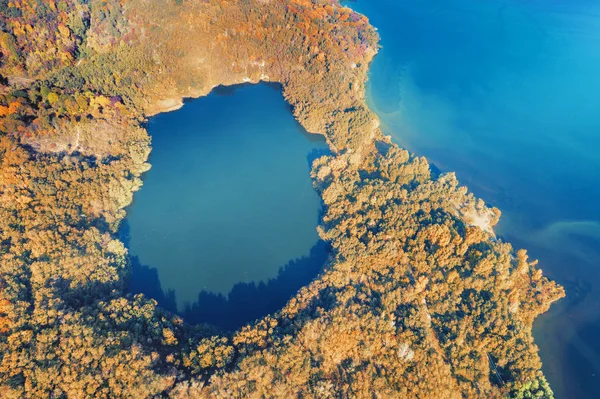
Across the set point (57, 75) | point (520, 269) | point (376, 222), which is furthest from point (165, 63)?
point (520, 269)

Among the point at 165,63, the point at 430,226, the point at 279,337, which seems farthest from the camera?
the point at 165,63

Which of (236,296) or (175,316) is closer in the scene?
(175,316)

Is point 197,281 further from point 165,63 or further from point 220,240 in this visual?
point 165,63

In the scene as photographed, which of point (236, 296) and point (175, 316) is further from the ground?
point (236, 296)

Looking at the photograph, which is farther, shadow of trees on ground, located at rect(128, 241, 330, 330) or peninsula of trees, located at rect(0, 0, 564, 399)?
shadow of trees on ground, located at rect(128, 241, 330, 330)

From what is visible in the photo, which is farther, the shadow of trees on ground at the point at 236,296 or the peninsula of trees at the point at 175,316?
the shadow of trees on ground at the point at 236,296
